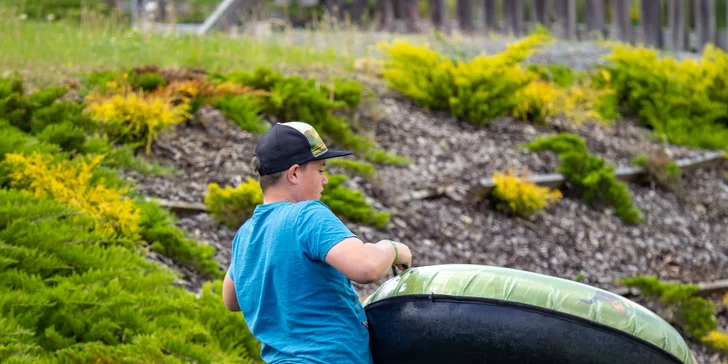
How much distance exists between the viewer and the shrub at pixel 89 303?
409 centimetres

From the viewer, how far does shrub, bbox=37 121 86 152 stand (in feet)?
19.5

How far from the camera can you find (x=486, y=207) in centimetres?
756

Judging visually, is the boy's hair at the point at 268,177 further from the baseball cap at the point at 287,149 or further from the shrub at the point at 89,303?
the shrub at the point at 89,303

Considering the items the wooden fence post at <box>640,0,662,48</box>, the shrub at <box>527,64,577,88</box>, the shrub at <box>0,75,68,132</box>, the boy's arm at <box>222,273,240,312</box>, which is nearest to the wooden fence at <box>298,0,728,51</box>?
the wooden fence post at <box>640,0,662,48</box>

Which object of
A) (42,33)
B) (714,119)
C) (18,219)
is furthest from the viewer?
(714,119)

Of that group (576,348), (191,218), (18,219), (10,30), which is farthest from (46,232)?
(10,30)

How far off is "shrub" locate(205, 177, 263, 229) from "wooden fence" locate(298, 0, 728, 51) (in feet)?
23.5

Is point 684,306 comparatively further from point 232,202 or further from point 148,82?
point 148,82

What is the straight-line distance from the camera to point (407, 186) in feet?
24.2

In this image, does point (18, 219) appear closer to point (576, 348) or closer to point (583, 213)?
point (576, 348)

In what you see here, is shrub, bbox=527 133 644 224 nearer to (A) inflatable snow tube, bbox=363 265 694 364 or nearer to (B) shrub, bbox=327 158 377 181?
(B) shrub, bbox=327 158 377 181

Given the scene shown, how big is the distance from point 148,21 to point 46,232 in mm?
6247

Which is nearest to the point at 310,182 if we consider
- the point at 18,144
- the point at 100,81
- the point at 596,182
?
the point at 18,144

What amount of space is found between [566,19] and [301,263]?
10.8 metres
